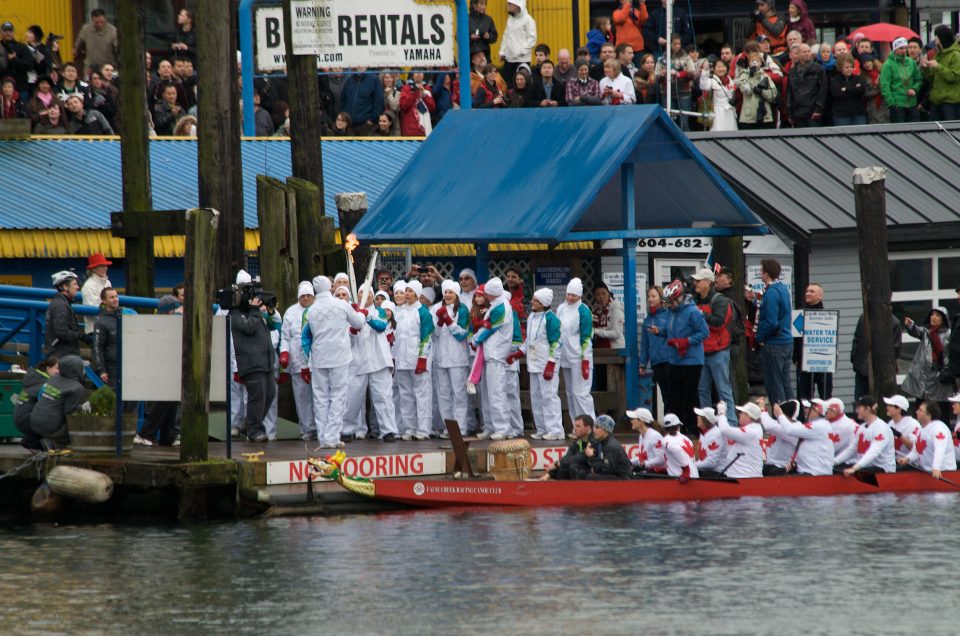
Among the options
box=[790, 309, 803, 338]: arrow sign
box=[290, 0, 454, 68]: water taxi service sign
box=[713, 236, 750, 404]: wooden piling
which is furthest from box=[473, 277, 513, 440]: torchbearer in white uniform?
box=[290, 0, 454, 68]: water taxi service sign

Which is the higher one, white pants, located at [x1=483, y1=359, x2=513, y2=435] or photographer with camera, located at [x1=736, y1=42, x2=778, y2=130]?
photographer with camera, located at [x1=736, y1=42, x2=778, y2=130]

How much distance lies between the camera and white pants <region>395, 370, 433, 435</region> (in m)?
23.9

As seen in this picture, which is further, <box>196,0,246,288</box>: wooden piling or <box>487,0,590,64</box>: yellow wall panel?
<box>487,0,590,64</box>: yellow wall panel

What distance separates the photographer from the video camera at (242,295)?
2222cm

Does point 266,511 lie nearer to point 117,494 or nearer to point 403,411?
point 117,494

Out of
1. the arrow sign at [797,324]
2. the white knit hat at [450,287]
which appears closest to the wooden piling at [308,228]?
the white knit hat at [450,287]

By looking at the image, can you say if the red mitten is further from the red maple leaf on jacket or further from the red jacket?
the red jacket

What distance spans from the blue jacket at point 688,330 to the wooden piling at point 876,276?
2.31m

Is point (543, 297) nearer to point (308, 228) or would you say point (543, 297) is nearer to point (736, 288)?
point (308, 228)

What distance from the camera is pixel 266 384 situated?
74.9 feet

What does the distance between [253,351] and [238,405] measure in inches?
51.1

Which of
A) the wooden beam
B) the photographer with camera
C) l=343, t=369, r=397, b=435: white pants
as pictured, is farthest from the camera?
the photographer with camera

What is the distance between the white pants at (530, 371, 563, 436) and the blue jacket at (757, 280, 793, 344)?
3.03 meters

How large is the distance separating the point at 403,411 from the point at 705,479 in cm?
393
